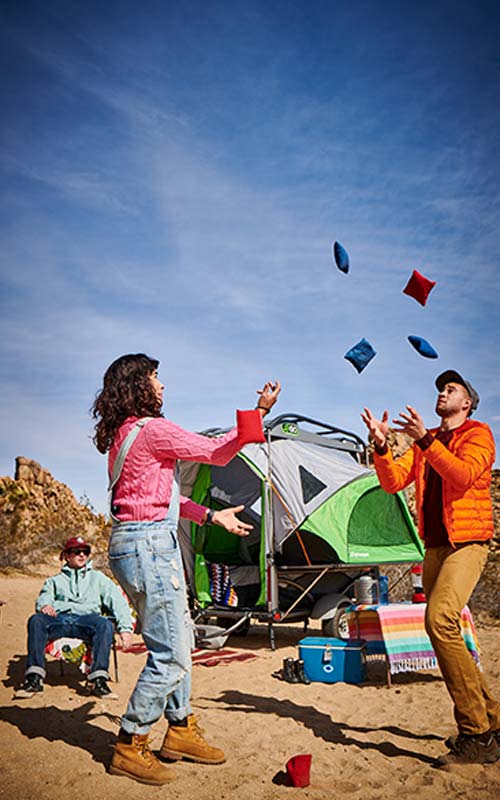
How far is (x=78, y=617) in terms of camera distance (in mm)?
5328

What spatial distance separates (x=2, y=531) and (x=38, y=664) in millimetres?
11283

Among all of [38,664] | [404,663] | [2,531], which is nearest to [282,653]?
[404,663]

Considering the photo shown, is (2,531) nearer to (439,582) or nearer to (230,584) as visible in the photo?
(230,584)

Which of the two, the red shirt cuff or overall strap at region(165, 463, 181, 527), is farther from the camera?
overall strap at region(165, 463, 181, 527)

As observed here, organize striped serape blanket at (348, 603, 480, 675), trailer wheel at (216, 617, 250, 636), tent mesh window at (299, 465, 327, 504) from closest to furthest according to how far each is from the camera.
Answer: striped serape blanket at (348, 603, 480, 675) < tent mesh window at (299, 465, 327, 504) < trailer wheel at (216, 617, 250, 636)

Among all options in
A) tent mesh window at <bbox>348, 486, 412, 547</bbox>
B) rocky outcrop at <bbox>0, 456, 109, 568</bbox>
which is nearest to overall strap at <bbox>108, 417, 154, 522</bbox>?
tent mesh window at <bbox>348, 486, 412, 547</bbox>

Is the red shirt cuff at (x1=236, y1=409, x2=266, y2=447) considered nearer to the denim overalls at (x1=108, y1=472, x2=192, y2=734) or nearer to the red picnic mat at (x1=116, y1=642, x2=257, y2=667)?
the denim overalls at (x1=108, y1=472, x2=192, y2=734)

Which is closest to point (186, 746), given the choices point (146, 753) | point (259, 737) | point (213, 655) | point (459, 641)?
point (146, 753)

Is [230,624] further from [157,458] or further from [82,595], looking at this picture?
[157,458]

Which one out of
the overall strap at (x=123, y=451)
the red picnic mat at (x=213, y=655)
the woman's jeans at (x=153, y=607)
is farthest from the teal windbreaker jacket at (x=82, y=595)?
the overall strap at (x=123, y=451)

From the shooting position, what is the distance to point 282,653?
741 cm

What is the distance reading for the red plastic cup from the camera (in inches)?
123

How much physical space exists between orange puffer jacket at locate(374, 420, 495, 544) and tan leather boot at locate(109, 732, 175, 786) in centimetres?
173

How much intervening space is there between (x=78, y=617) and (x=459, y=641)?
3.16m
